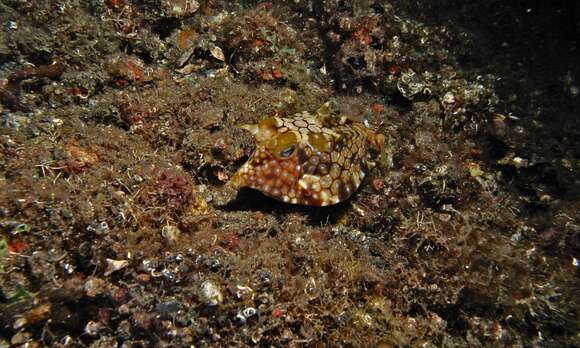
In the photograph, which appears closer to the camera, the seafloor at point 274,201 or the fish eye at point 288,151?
the seafloor at point 274,201

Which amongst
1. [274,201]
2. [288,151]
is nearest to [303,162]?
[288,151]

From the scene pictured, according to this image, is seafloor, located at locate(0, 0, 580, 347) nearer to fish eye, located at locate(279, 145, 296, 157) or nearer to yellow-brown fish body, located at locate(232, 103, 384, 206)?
yellow-brown fish body, located at locate(232, 103, 384, 206)

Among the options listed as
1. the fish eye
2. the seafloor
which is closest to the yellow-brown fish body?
the fish eye

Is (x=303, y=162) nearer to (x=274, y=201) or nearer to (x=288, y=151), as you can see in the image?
(x=288, y=151)

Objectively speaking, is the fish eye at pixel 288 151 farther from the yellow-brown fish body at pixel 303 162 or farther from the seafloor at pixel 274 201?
the seafloor at pixel 274 201

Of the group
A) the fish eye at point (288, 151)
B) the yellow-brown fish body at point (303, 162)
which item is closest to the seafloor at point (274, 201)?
the yellow-brown fish body at point (303, 162)

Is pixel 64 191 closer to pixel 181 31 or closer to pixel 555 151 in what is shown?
pixel 181 31
